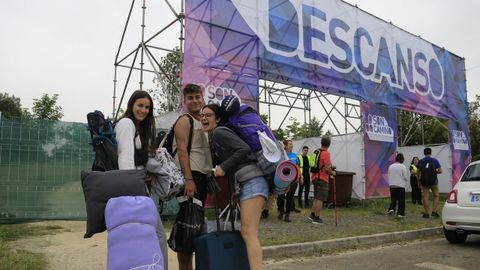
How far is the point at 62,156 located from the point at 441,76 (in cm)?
1623

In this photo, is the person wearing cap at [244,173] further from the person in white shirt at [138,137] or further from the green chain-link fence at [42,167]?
the green chain-link fence at [42,167]

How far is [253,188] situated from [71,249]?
342cm

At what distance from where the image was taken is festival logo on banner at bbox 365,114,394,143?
1295cm

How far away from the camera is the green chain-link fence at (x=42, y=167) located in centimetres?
728

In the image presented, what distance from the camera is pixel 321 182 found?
28.3 feet

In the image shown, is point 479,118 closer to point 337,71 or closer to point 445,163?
point 445,163

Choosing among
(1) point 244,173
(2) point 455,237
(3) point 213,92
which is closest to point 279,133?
(3) point 213,92

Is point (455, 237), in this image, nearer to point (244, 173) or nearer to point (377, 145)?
point (244, 173)

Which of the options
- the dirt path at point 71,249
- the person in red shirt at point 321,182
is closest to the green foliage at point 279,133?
the person in red shirt at point 321,182

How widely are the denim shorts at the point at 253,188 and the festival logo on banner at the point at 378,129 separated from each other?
10.2 meters

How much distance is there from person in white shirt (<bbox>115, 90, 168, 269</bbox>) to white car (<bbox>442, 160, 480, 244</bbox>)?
5327mm

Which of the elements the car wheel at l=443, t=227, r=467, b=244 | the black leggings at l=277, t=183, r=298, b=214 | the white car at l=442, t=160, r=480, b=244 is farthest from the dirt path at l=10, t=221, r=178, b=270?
the car wheel at l=443, t=227, r=467, b=244

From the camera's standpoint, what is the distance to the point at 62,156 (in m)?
7.90

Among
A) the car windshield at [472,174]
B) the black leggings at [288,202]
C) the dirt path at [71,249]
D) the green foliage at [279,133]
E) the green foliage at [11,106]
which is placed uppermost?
Answer: the green foliage at [11,106]
